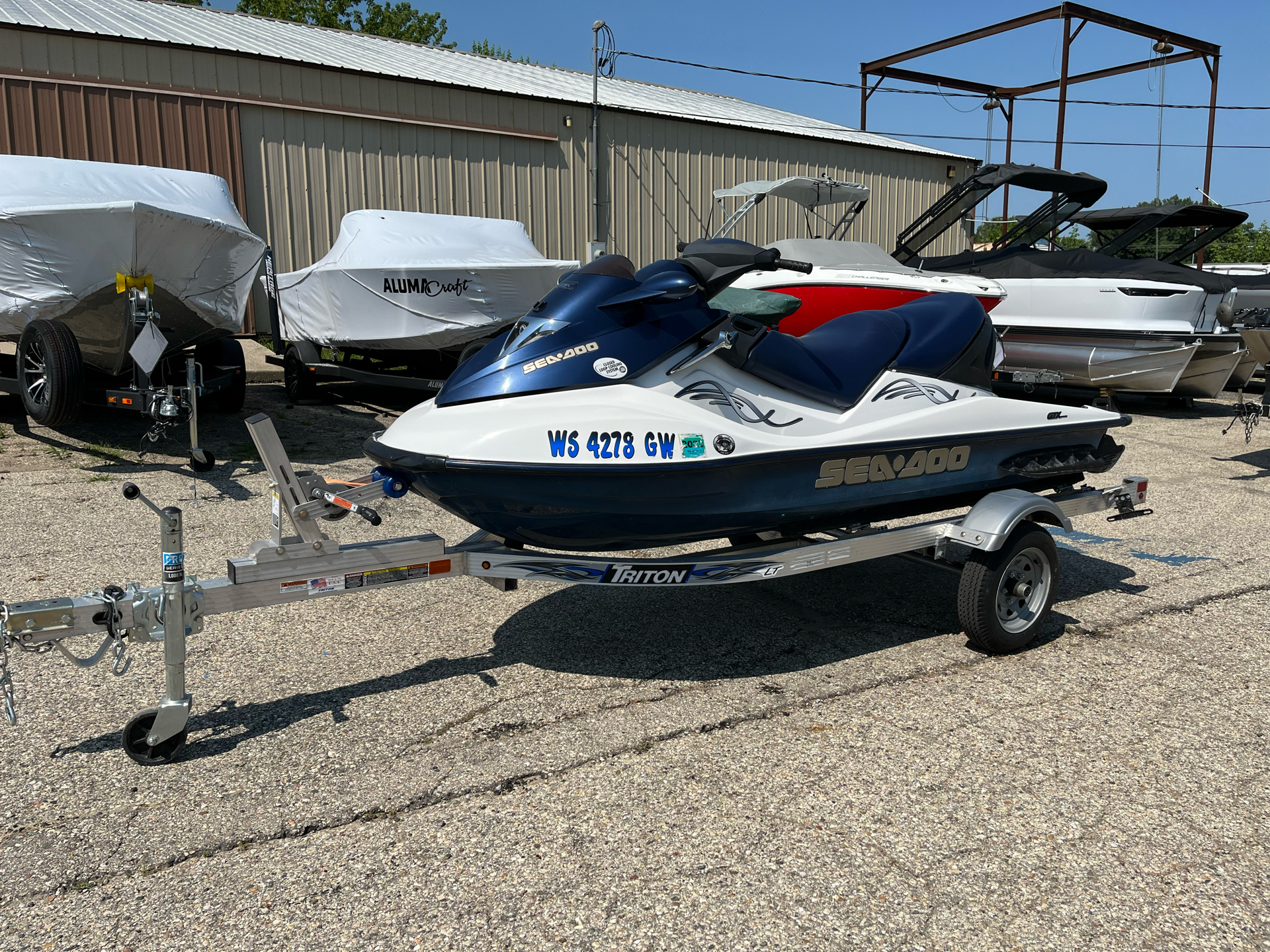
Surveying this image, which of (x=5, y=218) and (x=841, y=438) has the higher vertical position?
(x=5, y=218)

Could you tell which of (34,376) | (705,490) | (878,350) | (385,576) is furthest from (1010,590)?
(34,376)

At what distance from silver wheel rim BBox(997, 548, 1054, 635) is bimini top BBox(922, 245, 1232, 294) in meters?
6.84

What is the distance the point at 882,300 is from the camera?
9195 millimetres

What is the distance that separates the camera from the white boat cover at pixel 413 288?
7.80m

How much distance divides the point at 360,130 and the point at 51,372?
7643mm

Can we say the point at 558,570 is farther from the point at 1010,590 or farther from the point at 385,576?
the point at 1010,590

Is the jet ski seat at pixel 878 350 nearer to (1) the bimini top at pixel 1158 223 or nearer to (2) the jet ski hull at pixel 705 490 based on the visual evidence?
(2) the jet ski hull at pixel 705 490

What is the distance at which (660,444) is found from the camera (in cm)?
307

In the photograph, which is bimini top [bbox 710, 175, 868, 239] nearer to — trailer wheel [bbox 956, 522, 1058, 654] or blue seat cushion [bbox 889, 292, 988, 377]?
blue seat cushion [bbox 889, 292, 988, 377]

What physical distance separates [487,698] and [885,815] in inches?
54.9

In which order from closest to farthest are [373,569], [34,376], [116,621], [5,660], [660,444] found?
[5,660]
[116,621]
[373,569]
[660,444]
[34,376]

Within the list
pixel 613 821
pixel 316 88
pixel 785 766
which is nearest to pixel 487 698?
pixel 613 821

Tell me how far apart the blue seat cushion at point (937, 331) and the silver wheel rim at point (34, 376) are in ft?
17.6

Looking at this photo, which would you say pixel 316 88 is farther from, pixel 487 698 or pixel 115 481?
pixel 487 698
